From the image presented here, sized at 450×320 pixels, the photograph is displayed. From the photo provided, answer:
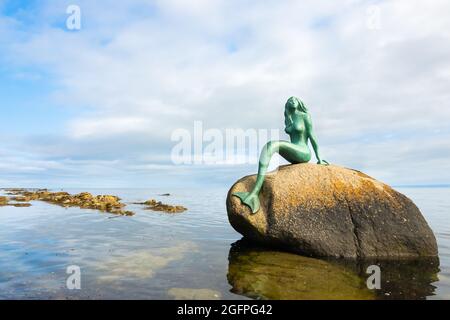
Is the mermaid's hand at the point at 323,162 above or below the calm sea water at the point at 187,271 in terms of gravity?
above

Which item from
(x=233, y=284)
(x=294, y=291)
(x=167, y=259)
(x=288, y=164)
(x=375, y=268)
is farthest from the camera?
(x=288, y=164)

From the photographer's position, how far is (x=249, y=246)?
35.6 feet

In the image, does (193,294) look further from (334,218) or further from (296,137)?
(296,137)

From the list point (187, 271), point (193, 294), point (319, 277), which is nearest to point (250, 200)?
point (187, 271)

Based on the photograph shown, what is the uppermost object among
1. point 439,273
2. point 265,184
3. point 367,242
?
point 265,184

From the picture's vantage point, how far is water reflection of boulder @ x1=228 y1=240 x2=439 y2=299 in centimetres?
663

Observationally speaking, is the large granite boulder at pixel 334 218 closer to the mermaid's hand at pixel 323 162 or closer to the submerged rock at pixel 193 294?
the mermaid's hand at pixel 323 162

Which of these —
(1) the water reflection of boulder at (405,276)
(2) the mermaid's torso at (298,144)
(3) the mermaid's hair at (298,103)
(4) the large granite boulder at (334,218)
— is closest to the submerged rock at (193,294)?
(1) the water reflection of boulder at (405,276)

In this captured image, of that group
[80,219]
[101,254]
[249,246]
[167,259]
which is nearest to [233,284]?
[167,259]

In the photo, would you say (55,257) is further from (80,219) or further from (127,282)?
(80,219)

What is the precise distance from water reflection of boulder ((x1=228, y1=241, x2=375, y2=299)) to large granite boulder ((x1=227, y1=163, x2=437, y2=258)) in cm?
67

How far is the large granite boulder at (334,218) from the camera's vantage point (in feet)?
31.7

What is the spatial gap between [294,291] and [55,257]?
6634 millimetres

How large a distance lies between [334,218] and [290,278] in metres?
3.09
